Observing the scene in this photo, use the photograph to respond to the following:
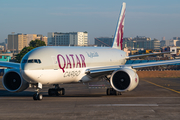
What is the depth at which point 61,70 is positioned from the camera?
2503cm

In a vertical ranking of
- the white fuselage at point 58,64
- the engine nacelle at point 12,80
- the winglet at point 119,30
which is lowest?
the engine nacelle at point 12,80

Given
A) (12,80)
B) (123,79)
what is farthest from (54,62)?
(123,79)

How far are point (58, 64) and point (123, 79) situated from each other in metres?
5.85

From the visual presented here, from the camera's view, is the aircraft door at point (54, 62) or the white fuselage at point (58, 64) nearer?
the white fuselage at point (58, 64)

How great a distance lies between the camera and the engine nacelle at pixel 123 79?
86.3 feet

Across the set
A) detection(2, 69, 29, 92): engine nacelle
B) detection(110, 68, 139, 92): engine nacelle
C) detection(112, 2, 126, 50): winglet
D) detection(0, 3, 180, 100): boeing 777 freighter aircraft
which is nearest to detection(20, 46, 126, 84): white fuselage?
detection(0, 3, 180, 100): boeing 777 freighter aircraft

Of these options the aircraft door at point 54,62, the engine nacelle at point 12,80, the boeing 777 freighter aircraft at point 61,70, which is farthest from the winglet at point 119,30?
the aircraft door at point 54,62

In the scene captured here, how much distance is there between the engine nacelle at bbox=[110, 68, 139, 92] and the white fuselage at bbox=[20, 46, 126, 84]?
123 inches

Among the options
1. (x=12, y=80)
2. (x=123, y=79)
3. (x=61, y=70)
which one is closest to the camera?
(x=61, y=70)

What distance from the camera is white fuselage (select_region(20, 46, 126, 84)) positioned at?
74.9 ft

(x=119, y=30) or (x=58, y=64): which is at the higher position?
(x=119, y=30)

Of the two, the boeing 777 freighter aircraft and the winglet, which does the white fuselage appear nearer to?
the boeing 777 freighter aircraft

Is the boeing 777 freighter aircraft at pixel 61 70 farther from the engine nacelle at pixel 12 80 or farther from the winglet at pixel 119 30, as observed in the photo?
the winglet at pixel 119 30

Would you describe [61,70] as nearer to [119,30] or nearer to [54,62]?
[54,62]
